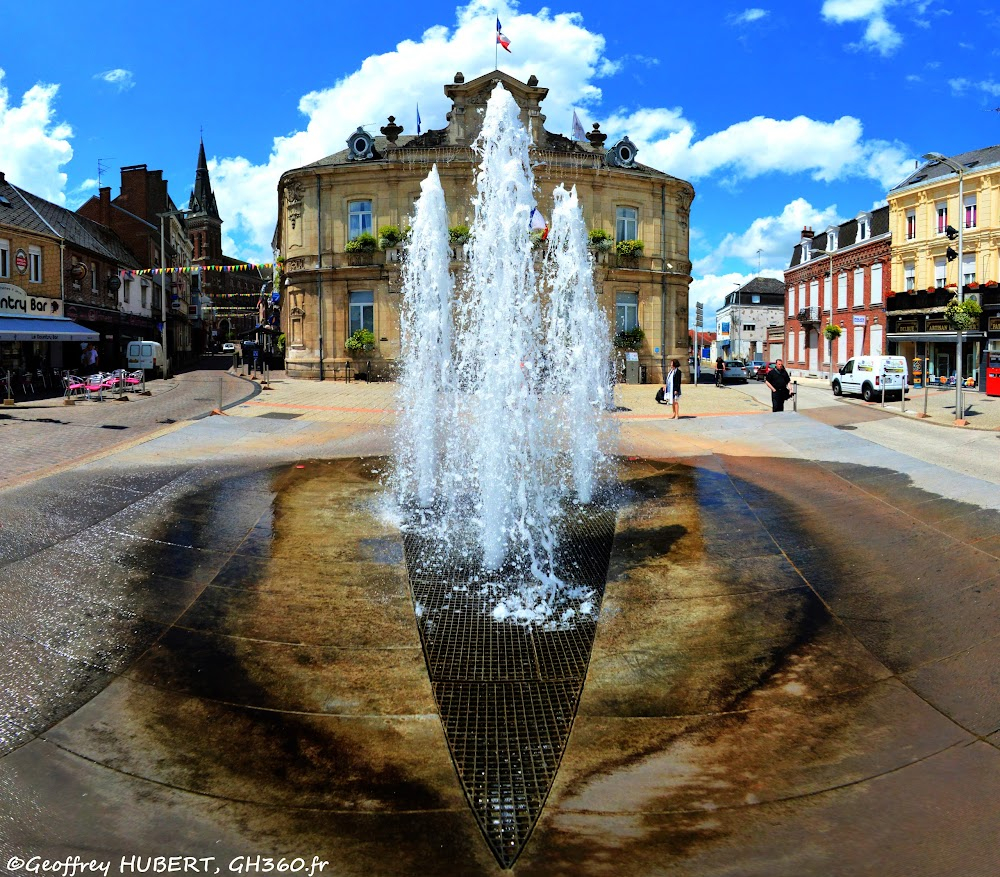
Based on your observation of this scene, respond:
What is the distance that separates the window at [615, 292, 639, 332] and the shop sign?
1028 inches

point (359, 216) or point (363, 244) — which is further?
point (359, 216)

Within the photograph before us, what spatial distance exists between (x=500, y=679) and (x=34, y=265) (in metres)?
33.9

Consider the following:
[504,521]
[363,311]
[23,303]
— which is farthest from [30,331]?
[504,521]

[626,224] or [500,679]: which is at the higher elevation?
[626,224]

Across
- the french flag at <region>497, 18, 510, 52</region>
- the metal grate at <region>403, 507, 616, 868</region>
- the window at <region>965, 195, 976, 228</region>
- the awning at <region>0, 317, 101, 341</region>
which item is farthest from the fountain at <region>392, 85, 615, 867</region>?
the window at <region>965, 195, 976, 228</region>

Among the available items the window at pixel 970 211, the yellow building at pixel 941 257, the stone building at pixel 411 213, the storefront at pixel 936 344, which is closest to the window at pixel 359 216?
the stone building at pixel 411 213

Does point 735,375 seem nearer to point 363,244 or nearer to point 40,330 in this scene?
point 363,244

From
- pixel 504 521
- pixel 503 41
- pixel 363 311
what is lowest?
pixel 504 521

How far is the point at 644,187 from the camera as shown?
36.4 metres

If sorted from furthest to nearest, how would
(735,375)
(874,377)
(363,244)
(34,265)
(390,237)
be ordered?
(735,375) → (363,244) → (390,237) → (34,265) → (874,377)

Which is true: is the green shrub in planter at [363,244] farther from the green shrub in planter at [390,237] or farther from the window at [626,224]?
the window at [626,224]

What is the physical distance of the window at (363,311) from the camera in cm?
3581

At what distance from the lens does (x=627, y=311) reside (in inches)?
1449

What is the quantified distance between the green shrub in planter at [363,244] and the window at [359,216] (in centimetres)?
73
